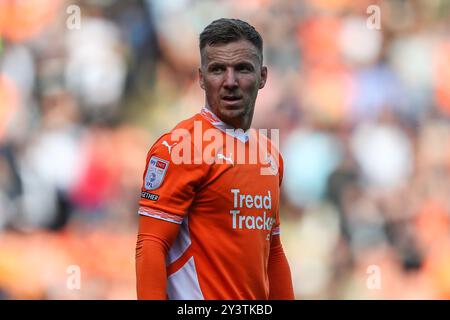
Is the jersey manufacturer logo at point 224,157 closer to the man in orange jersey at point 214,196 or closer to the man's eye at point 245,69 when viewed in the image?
the man in orange jersey at point 214,196

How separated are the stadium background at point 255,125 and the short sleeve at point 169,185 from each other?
11.6 ft

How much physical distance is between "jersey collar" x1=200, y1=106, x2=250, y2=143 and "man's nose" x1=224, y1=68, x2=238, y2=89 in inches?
4.9

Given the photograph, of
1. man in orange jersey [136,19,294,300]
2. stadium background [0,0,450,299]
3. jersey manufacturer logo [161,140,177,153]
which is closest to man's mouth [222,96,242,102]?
man in orange jersey [136,19,294,300]

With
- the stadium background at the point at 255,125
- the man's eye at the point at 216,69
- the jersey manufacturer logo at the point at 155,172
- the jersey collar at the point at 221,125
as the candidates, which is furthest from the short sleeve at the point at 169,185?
the stadium background at the point at 255,125

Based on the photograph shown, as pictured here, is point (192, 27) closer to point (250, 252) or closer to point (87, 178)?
point (87, 178)

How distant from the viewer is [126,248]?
615 cm

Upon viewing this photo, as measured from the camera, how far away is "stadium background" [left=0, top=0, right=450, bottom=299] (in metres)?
6.09

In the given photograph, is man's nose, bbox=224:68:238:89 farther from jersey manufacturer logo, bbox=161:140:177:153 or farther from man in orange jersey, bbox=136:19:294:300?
jersey manufacturer logo, bbox=161:140:177:153

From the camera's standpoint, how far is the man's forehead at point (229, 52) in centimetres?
277

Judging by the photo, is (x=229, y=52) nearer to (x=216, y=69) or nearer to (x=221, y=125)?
(x=216, y=69)

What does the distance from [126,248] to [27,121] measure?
124 centimetres

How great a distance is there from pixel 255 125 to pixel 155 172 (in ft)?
12.4

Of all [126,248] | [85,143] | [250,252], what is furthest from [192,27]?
[250,252]
